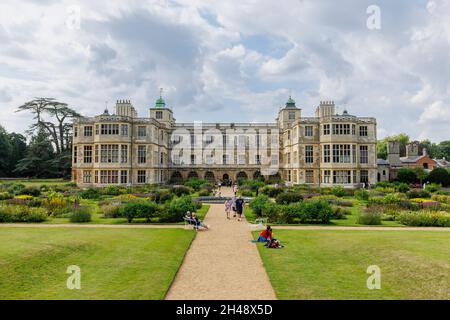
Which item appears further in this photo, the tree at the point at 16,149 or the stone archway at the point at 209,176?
the tree at the point at 16,149

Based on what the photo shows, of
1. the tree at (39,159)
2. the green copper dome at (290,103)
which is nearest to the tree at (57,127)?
the tree at (39,159)

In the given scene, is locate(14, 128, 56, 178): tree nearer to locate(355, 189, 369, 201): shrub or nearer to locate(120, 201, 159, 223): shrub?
locate(120, 201, 159, 223): shrub

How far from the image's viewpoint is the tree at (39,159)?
6097 centimetres

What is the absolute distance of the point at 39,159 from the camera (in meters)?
60.9

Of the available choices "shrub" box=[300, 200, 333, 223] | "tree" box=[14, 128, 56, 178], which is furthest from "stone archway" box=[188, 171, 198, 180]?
"shrub" box=[300, 200, 333, 223]

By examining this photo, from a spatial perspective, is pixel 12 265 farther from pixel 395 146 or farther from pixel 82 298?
pixel 395 146

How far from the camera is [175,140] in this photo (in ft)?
197

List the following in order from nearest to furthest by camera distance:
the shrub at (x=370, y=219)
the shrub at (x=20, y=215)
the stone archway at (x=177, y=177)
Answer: the shrub at (x=370, y=219)
the shrub at (x=20, y=215)
the stone archway at (x=177, y=177)

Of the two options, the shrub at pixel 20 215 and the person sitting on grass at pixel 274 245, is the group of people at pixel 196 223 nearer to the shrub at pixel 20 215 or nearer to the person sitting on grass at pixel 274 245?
the person sitting on grass at pixel 274 245

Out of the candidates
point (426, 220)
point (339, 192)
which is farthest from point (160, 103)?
point (426, 220)

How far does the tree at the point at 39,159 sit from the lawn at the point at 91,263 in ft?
167

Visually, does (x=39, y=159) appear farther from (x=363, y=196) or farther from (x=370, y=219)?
(x=370, y=219)

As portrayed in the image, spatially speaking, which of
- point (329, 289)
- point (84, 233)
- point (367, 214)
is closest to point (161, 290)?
point (329, 289)

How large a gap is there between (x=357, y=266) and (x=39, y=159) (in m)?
62.4
